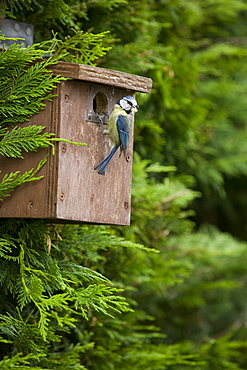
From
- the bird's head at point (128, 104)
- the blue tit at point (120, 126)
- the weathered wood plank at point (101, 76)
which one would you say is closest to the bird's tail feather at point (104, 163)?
the blue tit at point (120, 126)

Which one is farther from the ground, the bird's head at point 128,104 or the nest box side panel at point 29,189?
the bird's head at point 128,104

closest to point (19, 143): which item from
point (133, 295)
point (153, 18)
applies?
point (153, 18)

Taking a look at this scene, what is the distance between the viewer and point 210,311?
6.13m

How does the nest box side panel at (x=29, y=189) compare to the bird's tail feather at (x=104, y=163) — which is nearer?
the nest box side panel at (x=29, y=189)

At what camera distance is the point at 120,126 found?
266 cm

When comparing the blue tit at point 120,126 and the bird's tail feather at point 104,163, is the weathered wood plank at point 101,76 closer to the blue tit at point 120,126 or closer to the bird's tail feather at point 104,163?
the blue tit at point 120,126

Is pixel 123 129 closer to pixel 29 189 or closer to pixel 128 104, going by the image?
pixel 128 104

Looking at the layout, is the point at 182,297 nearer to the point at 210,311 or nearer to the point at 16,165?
the point at 210,311

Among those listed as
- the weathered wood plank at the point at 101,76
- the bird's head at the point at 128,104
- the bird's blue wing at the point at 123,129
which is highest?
the weathered wood plank at the point at 101,76

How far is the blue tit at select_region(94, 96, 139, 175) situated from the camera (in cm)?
265

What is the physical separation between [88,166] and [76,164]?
0.07 meters

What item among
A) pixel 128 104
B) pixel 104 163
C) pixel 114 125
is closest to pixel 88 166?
pixel 104 163

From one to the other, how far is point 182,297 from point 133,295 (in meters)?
0.71

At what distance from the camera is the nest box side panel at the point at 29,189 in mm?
2518
